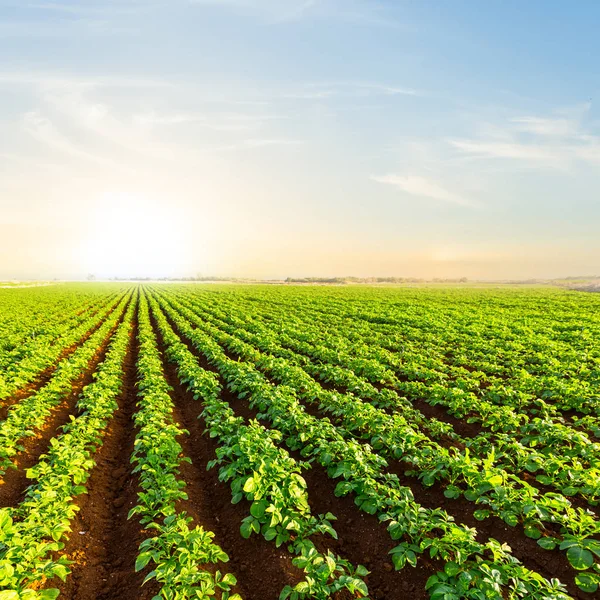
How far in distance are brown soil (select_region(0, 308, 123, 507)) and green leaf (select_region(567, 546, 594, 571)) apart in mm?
7951

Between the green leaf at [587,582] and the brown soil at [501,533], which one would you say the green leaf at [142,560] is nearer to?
the brown soil at [501,533]

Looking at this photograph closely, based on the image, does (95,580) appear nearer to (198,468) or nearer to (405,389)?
(198,468)

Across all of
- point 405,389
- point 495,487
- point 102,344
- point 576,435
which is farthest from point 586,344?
point 102,344

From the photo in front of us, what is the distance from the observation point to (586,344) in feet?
55.7

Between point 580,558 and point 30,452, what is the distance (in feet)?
31.3

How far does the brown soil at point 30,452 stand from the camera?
6.19 meters

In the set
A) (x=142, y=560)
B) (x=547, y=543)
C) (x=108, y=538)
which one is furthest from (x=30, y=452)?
(x=547, y=543)

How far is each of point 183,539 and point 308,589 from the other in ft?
5.06

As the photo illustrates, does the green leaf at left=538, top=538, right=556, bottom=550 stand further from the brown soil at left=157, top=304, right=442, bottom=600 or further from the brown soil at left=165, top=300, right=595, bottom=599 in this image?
the brown soil at left=157, top=304, right=442, bottom=600

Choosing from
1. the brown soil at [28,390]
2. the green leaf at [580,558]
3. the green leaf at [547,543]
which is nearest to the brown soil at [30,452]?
the brown soil at [28,390]

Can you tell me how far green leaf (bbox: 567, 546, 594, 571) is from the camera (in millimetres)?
3809

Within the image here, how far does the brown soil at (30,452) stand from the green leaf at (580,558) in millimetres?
7951

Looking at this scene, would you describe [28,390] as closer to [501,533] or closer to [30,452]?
[30,452]

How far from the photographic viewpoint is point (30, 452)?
7.59 meters
